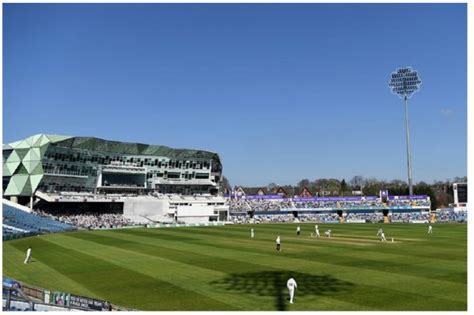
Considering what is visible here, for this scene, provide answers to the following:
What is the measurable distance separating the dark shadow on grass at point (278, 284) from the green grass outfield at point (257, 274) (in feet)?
0.14

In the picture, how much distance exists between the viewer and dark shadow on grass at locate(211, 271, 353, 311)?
19156mm

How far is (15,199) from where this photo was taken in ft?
246

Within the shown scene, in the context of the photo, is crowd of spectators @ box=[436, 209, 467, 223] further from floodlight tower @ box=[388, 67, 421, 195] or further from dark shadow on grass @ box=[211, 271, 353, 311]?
dark shadow on grass @ box=[211, 271, 353, 311]

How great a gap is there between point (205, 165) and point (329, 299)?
84960mm

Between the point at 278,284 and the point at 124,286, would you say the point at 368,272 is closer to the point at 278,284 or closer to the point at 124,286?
the point at 278,284

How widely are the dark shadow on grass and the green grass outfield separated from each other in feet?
0.14

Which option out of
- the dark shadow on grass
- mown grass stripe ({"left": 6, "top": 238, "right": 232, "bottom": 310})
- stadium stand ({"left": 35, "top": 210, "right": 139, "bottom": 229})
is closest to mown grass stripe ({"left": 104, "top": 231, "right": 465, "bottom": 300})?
the dark shadow on grass

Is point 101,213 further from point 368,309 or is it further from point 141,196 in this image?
point 368,309

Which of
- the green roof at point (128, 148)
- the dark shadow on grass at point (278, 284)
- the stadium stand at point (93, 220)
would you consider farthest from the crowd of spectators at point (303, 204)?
the dark shadow on grass at point (278, 284)

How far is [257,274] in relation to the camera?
23.9 m

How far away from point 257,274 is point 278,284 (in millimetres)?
2997

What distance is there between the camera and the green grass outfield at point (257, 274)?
17.7 metres
